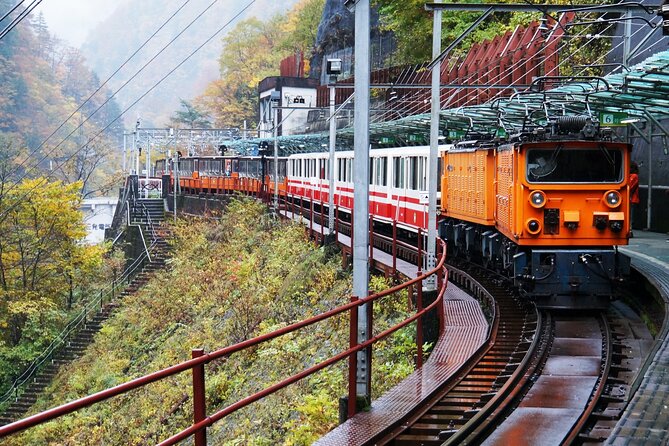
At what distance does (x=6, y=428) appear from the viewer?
409 cm

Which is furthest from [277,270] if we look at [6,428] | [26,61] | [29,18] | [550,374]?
[29,18]

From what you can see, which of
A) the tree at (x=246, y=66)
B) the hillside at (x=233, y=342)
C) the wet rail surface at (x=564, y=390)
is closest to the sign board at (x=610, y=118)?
the hillside at (x=233, y=342)

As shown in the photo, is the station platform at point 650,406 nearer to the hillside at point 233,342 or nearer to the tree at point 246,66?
the hillside at point 233,342

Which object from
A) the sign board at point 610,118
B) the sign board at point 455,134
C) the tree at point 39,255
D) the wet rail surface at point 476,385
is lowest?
the tree at point 39,255

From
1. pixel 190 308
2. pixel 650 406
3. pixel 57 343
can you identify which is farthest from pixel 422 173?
pixel 57 343

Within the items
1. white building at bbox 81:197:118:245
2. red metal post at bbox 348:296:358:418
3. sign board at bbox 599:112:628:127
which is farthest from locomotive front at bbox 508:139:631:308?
white building at bbox 81:197:118:245

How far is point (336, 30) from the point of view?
6950 centimetres

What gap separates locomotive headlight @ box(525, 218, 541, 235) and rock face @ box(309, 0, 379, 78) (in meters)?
51.7

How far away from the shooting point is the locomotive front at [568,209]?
13906mm

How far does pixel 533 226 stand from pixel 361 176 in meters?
5.54

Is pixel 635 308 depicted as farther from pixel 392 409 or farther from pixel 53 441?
pixel 53 441

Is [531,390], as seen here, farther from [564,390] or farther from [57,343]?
[57,343]

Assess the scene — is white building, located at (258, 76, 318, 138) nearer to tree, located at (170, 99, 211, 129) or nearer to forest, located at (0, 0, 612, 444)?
forest, located at (0, 0, 612, 444)

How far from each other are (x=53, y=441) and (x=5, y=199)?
21941 millimetres
